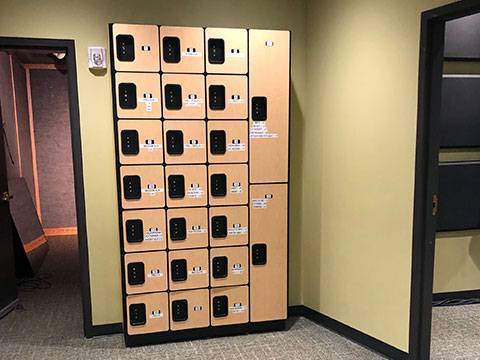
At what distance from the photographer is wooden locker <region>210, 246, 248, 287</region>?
9.90 ft

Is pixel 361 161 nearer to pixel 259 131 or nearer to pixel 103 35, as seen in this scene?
pixel 259 131

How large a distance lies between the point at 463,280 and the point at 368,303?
1.27 meters

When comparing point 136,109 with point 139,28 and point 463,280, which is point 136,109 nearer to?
point 139,28

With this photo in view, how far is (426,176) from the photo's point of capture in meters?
2.45

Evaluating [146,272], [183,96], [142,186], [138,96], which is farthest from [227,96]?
[146,272]

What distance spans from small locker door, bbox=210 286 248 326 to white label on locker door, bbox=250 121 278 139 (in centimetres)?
109

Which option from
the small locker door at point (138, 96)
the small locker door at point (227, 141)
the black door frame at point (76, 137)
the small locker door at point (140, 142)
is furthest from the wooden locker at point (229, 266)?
the small locker door at point (138, 96)

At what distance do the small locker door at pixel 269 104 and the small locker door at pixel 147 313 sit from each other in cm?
107

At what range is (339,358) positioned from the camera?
2.75 m

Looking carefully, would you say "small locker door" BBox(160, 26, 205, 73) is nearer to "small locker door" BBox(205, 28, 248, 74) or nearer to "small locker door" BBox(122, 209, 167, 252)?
"small locker door" BBox(205, 28, 248, 74)

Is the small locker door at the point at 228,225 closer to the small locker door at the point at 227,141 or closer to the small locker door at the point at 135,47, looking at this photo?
the small locker door at the point at 227,141

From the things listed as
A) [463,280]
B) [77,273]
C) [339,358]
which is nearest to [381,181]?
[339,358]

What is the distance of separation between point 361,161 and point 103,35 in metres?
1.94

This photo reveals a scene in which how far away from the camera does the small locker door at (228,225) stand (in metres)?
2.98
